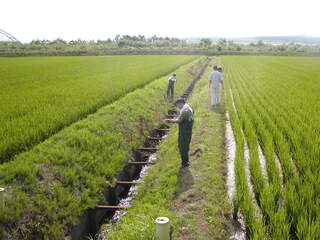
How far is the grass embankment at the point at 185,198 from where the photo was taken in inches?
145

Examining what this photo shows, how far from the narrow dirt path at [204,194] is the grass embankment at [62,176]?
1.50 metres

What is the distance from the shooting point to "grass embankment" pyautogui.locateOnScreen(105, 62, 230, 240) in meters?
3.69

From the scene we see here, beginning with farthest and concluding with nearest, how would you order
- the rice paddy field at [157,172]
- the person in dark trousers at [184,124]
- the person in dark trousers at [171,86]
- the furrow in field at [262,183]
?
the person in dark trousers at [171,86]
the person in dark trousers at [184,124]
the rice paddy field at [157,172]
the furrow in field at [262,183]

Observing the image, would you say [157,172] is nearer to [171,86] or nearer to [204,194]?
[204,194]

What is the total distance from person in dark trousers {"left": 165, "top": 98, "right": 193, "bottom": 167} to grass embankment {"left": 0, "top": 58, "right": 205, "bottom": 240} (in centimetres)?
140

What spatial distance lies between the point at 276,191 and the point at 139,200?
225 centimetres

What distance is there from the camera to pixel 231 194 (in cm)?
455

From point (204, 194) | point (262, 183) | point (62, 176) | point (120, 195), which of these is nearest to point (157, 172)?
point (120, 195)

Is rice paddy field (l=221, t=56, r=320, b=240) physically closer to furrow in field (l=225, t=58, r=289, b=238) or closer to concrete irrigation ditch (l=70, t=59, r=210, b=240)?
furrow in field (l=225, t=58, r=289, b=238)

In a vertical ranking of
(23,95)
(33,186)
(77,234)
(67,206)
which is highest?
(23,95)

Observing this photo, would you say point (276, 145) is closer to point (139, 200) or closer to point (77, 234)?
point (139, 200)

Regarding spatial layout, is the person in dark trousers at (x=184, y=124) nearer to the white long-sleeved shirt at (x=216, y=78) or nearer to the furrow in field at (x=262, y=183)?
the furrow in field at (x=262, y=183)

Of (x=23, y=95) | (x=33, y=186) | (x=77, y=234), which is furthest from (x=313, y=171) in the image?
(x=23, y=95)

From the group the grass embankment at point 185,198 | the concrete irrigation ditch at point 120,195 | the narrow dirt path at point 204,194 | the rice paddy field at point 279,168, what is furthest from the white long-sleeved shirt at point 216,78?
the grass embankment at point 185,198
